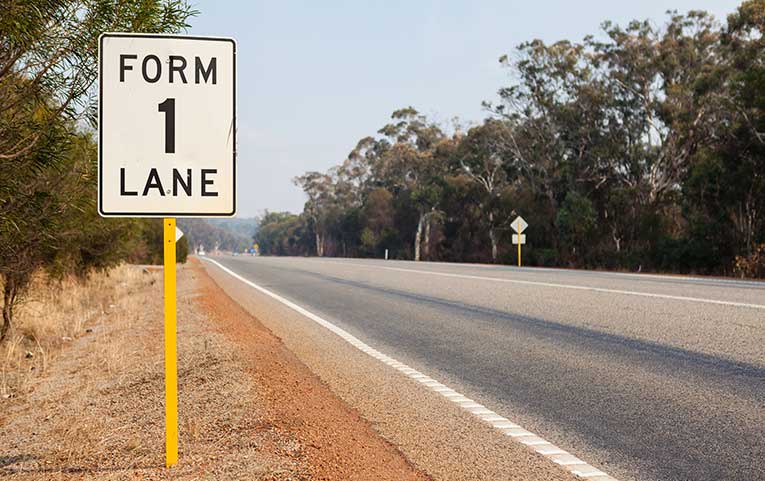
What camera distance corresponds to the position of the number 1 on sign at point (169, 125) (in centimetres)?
405

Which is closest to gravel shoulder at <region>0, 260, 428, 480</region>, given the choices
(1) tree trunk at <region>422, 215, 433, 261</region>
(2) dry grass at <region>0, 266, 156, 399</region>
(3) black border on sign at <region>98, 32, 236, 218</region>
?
(2) dry grass at <region>0, 266, 156, 399</region>

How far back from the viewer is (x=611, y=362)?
26.7 feet

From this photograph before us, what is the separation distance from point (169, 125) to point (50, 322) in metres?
12.3

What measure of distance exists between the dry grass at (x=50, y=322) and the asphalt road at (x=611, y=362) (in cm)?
456

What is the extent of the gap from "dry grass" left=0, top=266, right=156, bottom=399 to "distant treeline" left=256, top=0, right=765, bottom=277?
23.2 m

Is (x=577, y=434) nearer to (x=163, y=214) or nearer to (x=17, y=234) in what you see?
(x=163, y=214)

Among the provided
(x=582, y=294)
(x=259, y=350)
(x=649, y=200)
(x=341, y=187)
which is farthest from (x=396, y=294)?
(x=341, y=187)

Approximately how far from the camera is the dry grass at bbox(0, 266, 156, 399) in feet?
32.6

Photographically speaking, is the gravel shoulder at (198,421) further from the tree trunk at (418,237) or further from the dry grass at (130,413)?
the tree trunk at (418,237)

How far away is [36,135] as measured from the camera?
6.28 m

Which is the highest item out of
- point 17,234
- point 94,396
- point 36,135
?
point 36,135

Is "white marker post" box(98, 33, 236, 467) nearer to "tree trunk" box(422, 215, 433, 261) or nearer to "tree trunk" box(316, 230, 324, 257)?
"tree trunk" box(422, 215, 433, 261)

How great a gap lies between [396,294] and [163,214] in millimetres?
14443

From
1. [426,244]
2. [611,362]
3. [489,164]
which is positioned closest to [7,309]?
[611,362]
